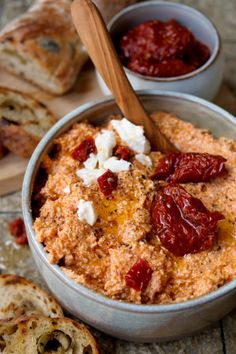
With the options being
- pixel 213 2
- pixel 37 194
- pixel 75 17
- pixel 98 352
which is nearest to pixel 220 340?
pixel 98 352

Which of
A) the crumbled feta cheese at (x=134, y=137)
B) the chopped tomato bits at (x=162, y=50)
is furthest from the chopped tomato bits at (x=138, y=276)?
the chopped tomato bits at (x=162, y=50)

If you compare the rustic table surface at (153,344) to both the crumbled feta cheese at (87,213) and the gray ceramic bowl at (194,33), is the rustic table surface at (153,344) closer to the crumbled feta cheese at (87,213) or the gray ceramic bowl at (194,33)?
the gray ceramic bowl at (194,33)

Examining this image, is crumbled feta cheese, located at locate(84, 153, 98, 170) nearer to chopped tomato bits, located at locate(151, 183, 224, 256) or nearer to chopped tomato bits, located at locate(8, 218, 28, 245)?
chopped tomato bits, located at locate(151, 183, 224, 256)

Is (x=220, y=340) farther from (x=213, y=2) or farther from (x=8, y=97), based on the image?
(x=213, y=2)

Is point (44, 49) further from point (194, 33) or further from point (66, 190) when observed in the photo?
point (66, 190)

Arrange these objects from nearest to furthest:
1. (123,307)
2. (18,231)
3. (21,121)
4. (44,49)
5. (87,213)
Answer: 1. (123,307)
2. (87,213)
3. (18,231)
4. (21,121)
5. (44,49)

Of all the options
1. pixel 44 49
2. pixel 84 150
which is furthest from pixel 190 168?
pixel 44 49
